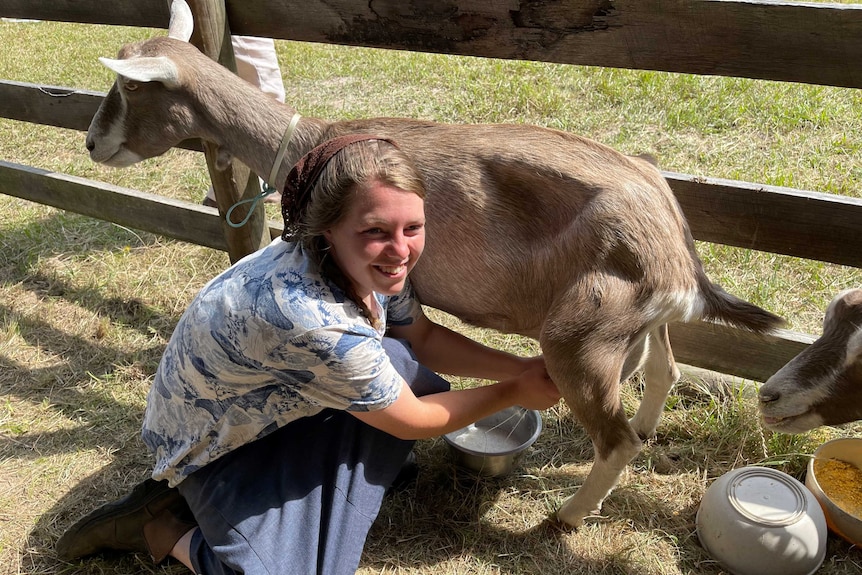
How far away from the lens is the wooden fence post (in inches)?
133

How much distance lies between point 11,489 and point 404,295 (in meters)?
2.01

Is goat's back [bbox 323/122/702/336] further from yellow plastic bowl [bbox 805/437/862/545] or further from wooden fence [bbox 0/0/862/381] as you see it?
yellow plastic bowl [bbox 805/437/862/545]

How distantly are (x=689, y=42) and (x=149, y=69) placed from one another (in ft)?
6.86

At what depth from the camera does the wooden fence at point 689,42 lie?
245 cm

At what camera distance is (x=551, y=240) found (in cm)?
252

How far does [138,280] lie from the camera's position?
457 centimetres

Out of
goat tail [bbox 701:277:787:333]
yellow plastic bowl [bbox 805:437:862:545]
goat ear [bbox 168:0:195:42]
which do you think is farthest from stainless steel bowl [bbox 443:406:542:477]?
goat ear [bbox 168:0:195:42]

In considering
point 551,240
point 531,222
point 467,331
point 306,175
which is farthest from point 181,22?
point 467,331

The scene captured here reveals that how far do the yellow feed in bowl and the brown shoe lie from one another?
2.44m

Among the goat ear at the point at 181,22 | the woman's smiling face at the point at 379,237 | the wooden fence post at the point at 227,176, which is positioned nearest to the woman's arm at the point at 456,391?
the woman's smiling face at the point at 379,237

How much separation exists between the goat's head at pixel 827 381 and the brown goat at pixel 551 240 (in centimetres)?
21

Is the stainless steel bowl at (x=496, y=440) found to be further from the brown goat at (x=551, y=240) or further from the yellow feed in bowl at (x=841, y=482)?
the yellow feed in bowl at (x=841, y=482)

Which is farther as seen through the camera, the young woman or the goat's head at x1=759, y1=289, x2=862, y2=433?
the goat's head at x1=759, y1=289, x2=862, y2=433

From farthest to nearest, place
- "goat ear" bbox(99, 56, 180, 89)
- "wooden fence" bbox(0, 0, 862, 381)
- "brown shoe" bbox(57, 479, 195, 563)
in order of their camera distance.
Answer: "goat ear" bbox(99, 56, 180, 89) < "brown shoe" bbox(57, 479, 195, 563) < "wooden fence" bbox(0, 0, 862, 381)
